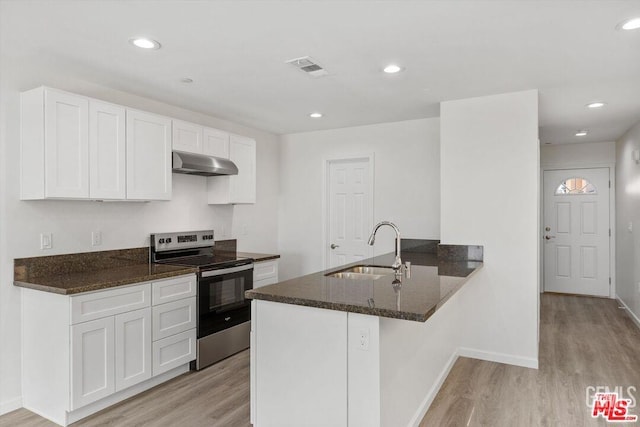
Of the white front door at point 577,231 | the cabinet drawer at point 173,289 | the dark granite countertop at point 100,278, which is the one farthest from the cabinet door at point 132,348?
the white front door at point 577,231

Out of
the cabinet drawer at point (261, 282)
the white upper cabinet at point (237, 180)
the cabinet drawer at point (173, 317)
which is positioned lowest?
the cabinet drawer at point (173, 317)

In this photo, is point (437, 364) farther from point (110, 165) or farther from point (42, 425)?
point (110, 165)

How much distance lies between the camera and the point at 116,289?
275 centimetres

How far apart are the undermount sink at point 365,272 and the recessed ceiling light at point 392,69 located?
148 cm

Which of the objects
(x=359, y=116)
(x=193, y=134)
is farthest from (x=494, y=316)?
(x=193, y=134)

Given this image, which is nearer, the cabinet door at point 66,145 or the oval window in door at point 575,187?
the cabinet door at point 66,145

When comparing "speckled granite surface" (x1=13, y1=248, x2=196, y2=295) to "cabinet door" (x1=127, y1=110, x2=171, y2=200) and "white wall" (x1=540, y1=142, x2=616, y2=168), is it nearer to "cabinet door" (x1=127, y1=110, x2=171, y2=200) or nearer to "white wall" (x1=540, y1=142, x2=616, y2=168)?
"cabinet door" (x1=127, y1=110, x2=171, y2=200)

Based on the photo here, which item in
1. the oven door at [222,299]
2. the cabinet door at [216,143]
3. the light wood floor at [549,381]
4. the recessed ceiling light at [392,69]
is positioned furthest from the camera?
the cabinet door at [216,143]

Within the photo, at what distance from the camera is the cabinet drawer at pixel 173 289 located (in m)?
3.04

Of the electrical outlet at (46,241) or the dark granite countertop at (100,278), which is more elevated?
the electrical outlet at (46,241)

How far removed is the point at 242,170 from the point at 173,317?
5.92ft

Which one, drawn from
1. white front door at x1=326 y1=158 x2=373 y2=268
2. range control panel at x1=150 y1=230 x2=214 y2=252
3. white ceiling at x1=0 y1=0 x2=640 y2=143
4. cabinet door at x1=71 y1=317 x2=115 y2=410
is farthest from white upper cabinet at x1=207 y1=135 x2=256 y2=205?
cabinet door at x1=71 y1=317 x2=115 y2=410

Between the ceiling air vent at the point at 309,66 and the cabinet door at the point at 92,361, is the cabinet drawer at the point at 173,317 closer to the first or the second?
the cabinet door at the point at 92,361

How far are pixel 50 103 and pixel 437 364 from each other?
10.8 ft
